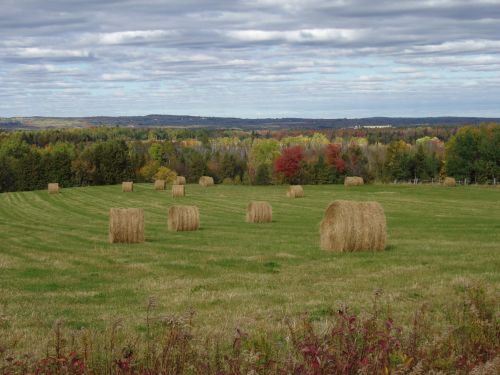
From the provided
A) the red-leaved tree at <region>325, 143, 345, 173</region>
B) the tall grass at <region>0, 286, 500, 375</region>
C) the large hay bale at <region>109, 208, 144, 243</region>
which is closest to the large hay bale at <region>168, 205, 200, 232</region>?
the large hay bale at <region>109, 208, 144, 243</region>

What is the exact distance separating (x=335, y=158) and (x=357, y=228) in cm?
10454

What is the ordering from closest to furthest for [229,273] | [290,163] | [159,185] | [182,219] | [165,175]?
[229,273] → [182,219] → [159,185] → [290,163] → [165,175]

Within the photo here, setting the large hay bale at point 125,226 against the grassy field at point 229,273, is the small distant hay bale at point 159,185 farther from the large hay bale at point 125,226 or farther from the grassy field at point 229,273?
the large hay bale at point 125,226

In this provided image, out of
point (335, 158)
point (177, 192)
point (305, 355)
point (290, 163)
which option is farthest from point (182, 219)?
point (335, 158)

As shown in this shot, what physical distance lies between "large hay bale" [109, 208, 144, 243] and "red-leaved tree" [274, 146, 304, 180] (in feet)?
315

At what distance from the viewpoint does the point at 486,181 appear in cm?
9794

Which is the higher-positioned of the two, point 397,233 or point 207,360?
point 207,360

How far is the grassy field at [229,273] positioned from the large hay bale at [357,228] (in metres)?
0.68

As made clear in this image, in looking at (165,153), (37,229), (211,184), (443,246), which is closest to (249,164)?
(165,153)

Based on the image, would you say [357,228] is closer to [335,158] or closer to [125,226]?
[125,226]

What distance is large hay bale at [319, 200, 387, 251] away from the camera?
22.6m

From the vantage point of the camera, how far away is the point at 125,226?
28.8 meters

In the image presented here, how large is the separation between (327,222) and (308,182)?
101 m

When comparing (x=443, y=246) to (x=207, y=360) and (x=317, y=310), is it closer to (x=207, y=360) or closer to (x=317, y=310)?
(x=317, y=310)
